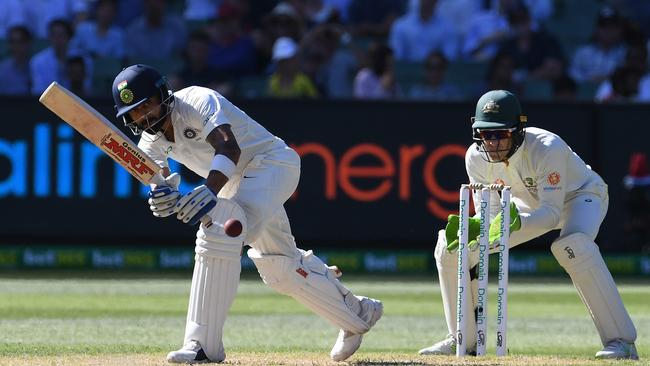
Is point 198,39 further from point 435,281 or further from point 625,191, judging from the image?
point 625,191

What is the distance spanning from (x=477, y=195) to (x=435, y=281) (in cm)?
595

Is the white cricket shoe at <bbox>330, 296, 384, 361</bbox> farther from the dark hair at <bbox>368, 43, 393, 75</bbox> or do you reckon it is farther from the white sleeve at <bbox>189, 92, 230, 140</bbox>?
Answer: the dark hair at <bbox>368, 43, 393, 75</bbox>

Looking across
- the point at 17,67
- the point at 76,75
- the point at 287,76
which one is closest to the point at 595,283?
the point at 287,76

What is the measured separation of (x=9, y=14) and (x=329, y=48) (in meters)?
3.39

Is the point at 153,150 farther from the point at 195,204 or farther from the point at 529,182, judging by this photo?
the point at 529,182

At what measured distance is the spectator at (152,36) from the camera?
45.5ft

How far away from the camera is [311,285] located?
6.26m

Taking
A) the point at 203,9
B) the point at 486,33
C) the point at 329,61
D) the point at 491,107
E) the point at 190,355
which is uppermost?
the point at 203,9

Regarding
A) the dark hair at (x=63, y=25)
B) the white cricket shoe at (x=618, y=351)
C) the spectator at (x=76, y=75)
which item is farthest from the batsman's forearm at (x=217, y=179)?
the dark hair at (x=63, y=25)

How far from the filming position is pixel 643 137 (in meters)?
12.7

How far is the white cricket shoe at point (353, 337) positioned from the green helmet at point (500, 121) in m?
0.92

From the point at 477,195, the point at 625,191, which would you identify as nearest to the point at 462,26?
the point at 625,191

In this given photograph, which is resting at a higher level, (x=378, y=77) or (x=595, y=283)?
(x=378, y=77)

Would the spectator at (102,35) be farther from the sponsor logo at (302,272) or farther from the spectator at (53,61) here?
the sponsor logo at (302,272)
